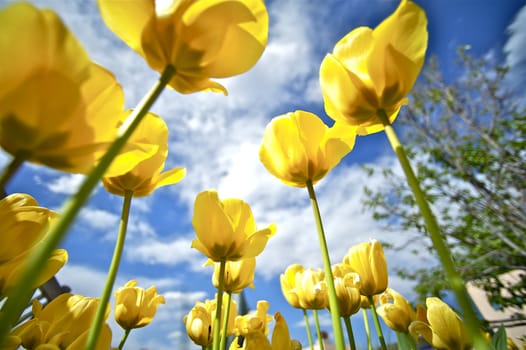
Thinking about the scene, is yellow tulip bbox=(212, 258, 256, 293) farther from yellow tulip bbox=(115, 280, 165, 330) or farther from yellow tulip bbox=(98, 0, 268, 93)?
yellow tulip bbox=(98, 0, 268, 93)

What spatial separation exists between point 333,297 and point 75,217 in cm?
36

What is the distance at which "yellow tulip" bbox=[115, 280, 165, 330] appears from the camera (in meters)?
0.81

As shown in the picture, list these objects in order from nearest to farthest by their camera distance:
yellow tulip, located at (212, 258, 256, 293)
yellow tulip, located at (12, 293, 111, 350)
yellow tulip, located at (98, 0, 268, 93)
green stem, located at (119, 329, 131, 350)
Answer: yellow tulip, located at (98, 0, 268, 93), yellow tulip, located at (12, 293, 111, 350), green stem, located at (119, 329, 131, 350), yellow tulip, located at (212, 258, 256, 293)

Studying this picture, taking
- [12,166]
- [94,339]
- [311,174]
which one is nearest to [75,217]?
[12,166]

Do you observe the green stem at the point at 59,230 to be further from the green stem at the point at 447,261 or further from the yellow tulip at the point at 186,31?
the green stem at the point at 447,261

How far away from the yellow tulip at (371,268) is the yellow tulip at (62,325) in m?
0.59

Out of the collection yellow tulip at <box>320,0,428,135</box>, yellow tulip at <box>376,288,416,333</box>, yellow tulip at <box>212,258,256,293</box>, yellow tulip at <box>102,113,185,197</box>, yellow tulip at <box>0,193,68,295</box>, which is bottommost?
yellow tulip at <box>376,288,416,333</box>

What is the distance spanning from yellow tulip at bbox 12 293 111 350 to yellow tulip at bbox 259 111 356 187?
0.41 m

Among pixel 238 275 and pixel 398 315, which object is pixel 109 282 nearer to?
pixel 238 275

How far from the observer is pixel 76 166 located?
302 millimetres

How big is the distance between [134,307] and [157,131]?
545 mm

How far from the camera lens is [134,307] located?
82 centimetres

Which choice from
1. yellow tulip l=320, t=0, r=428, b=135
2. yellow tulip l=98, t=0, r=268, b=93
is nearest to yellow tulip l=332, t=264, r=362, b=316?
yellow tulip l=320, t=0, r=428, b=135

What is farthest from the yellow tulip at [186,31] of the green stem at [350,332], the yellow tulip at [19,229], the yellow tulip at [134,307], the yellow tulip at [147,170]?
the yellow tulip at [134,307]
